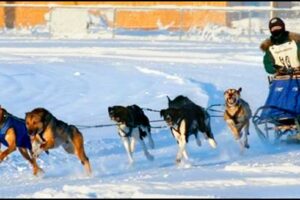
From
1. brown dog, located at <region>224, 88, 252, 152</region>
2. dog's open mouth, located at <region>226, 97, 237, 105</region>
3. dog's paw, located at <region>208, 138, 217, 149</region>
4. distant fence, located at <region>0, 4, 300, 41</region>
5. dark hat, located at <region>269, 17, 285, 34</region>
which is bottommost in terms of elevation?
dog's paw, located at <region>208, 138, 217, 149</region>

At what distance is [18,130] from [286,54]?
13.2 feet

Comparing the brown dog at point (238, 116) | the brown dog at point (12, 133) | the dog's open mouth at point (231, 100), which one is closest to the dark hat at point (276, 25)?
the brown dog at point (238, 116)

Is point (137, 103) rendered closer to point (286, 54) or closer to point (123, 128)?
point (286, 54)

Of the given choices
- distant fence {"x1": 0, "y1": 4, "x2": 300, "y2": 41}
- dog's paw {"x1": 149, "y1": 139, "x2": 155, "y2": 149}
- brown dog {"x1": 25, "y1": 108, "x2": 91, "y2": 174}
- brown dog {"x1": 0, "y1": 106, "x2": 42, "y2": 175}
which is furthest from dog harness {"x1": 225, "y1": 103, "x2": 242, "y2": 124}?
distant fence {"x1": 0, "y1": 4, "x2": 300, "y2": 41}

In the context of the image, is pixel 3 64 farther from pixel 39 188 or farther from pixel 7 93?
pixel 39 188

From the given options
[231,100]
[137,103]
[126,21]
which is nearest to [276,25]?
[231,100]

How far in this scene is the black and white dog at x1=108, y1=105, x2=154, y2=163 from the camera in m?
11.1

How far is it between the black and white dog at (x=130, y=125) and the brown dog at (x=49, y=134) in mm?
812

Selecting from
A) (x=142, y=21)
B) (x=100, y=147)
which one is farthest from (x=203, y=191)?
(x=142, y=21)

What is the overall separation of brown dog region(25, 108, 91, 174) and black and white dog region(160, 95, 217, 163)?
4.18 feet

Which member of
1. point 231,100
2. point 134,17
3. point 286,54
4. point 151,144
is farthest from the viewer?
point 134,17

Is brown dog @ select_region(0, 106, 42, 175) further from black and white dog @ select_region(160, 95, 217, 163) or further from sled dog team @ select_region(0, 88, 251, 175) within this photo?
black and white dog @ select_region(160, 95, 217, 163)

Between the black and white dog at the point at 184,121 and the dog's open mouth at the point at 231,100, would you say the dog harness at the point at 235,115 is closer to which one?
the dog's open mouth at the point at 231,100

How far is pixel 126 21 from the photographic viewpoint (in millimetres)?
A: 34344
